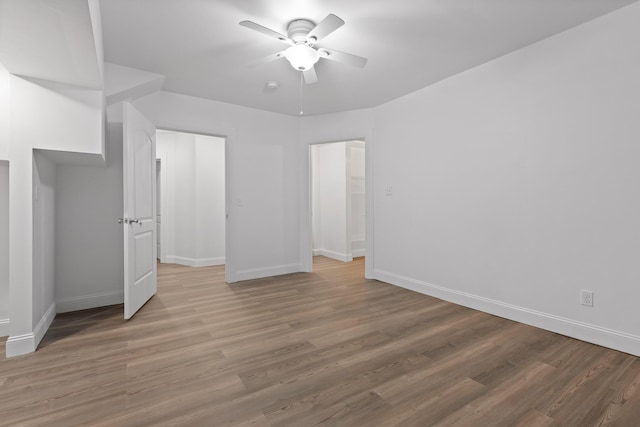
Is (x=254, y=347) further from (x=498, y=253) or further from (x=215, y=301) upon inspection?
(x=498, y=253)

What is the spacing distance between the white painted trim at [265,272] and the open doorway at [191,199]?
4.27ft

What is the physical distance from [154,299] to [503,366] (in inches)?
131

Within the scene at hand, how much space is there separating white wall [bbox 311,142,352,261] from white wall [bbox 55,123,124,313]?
339 centimetres

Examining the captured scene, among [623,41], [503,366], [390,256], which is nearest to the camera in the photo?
[503,366]

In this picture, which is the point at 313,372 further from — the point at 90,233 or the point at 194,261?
the point at 194,261

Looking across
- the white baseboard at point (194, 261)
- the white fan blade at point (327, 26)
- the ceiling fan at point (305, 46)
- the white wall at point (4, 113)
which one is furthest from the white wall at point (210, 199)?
the white fan blade at point (327, 26)

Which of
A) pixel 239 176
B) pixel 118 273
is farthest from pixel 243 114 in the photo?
pixel 118 273

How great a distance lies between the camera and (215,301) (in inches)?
129

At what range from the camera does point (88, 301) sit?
3.08 m

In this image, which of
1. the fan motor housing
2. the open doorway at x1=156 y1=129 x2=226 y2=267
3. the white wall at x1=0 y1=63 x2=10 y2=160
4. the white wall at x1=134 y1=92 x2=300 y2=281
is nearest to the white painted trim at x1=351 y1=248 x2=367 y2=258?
the white wall at x1=134 y1=92 x2=300 y2=281

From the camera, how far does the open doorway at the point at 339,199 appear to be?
18.5 feet

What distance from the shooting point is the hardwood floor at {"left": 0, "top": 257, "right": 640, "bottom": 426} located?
4.92 ft

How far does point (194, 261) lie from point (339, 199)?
2.84 m

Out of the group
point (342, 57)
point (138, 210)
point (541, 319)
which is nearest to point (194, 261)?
point (138, 210)
